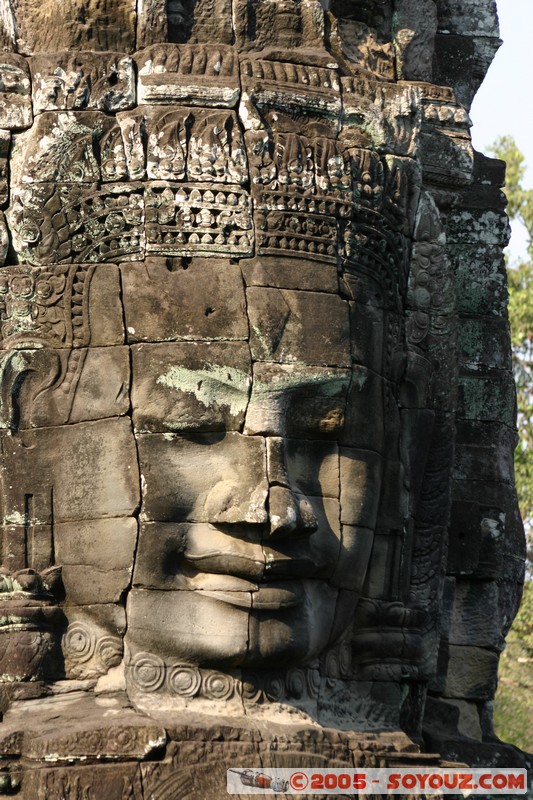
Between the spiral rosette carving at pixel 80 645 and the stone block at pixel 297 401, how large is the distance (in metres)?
1.52

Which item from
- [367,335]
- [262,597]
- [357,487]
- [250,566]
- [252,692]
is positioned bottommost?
[252,692]

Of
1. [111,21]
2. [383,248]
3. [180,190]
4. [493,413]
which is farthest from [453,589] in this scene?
[111,21]

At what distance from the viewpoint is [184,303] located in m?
11.6

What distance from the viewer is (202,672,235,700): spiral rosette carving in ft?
37.6

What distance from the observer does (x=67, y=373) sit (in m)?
11.8

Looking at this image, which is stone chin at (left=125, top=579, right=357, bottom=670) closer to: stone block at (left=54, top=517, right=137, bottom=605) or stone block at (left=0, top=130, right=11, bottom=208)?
stone block at (left=54, top=517, right=137, bottom=605)

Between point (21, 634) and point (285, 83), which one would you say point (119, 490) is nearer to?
point (21, 634)

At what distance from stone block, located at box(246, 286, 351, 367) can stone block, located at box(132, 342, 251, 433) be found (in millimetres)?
156

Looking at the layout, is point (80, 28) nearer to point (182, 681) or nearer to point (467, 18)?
point (467, 18)

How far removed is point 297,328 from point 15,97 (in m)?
2.24

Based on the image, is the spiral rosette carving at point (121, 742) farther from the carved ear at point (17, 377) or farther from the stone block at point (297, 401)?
the carved ear at point (17, 377)

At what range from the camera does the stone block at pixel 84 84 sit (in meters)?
11.9

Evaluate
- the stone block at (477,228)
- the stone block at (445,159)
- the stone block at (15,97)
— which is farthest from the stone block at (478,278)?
the stone block at (15,97)

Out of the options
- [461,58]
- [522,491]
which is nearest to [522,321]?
[522,491]
